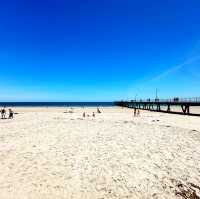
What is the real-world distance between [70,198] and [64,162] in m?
2.55

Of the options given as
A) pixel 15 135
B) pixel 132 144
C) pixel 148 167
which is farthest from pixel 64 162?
A: pixel 15 135

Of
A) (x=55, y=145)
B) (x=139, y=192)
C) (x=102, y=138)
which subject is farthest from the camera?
(x=102, y=138)

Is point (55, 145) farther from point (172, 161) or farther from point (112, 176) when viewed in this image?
point (172, 161)

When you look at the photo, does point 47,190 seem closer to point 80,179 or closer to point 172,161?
point 80,179

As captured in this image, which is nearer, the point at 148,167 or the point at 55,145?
the point at 148,167

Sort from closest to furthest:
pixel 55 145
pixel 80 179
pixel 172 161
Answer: pixel 80 179, pixel 172 161, pixel 55 145

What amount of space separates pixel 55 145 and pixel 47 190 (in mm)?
4682

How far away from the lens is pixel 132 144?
11234 mm

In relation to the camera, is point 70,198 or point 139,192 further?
point 139,192

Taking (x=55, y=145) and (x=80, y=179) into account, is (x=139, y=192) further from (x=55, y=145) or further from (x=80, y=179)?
(x=55, y=145)

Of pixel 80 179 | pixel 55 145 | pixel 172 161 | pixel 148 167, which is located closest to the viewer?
pixel 80 179

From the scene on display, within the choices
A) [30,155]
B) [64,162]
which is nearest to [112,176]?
[64,162]

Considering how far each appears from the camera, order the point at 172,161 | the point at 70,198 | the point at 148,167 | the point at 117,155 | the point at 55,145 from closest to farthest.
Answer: the point at 70,198 < the point at 148,167 < the point at 172,161 < the point at 117,155 < the point at 55,145

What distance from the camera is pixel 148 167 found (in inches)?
317
